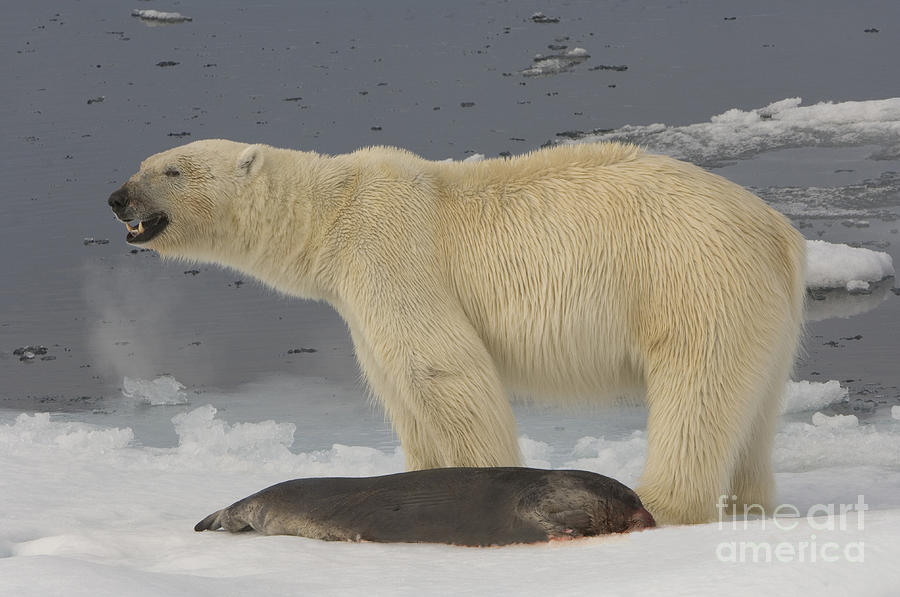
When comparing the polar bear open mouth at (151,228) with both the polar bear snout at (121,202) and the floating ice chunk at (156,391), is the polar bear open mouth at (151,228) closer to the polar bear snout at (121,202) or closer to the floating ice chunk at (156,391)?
the polar bear snout at (121,202)


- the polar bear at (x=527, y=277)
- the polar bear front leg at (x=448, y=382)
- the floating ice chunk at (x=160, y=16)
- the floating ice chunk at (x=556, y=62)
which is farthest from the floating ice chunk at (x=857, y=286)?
the floating ice chunk at (x=160, y=16)

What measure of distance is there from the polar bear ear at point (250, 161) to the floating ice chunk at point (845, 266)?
454 centimetres

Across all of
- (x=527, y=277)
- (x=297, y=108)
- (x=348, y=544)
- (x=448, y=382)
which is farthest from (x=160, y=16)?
(x=348, y=544)

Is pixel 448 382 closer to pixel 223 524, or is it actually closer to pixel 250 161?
pixel 223 524

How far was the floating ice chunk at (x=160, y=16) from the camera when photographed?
1803 cm

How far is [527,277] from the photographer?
490 centimetres

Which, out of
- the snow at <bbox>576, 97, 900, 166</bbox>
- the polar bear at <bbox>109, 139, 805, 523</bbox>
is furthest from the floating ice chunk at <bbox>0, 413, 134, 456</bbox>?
the snow at <bbox>576, 97, 900, 166</bbox>

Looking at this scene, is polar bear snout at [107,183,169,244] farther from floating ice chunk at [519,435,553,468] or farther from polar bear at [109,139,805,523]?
floating ice chunk at [519,435,553,468]

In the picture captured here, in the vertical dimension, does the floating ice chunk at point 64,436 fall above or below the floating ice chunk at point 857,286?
below

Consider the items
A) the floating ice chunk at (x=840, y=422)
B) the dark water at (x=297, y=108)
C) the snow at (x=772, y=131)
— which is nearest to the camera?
the floating ice chunk at (x=840, y=422)

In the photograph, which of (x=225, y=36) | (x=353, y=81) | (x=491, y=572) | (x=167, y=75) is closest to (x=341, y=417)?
(x=491, y=572)

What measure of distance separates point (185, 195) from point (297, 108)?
7.88 meters

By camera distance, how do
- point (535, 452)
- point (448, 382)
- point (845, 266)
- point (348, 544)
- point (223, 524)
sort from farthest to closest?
point (845, 266)
point (535, 452)
point (448, 382)
point (223, 524)
point (348, 544)

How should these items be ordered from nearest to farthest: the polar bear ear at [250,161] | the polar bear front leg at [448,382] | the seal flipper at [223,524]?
1. the seal flipper at [223,524]
2. the polar bear front leg at [448,382]
3. the polar bear ear at [250,161]
